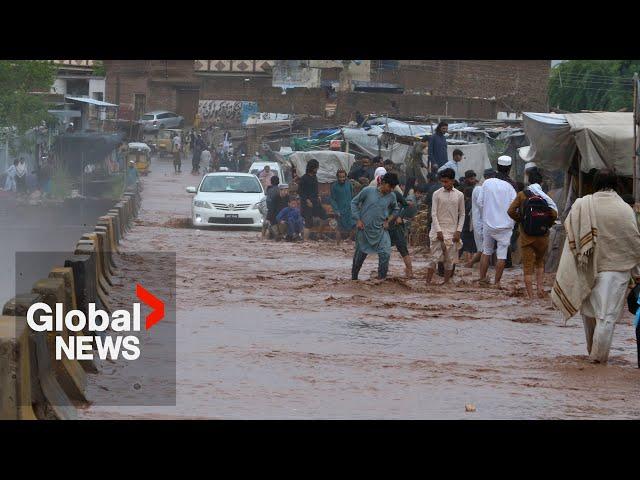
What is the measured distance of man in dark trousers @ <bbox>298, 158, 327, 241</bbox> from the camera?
1037 inches

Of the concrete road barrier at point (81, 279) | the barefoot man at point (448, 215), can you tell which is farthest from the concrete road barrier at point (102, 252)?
the barefoot man at point (448, 215)

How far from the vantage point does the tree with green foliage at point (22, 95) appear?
43031mm

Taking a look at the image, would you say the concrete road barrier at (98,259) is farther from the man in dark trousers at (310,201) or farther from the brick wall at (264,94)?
the brick wall at (264,94)

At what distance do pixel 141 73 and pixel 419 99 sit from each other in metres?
24.5

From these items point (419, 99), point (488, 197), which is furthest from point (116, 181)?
point (488, 197)

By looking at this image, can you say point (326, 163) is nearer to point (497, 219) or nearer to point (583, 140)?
point (497, 219)

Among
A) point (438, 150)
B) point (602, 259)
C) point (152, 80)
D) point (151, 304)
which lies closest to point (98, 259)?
point (151, 304)

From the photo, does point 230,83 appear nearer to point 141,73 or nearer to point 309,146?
point 141,73

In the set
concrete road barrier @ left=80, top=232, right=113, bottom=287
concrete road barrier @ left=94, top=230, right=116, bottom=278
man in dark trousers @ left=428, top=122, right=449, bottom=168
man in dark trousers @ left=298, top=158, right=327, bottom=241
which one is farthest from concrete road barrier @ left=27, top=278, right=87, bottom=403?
man in dark trousers @ left=298, top=158, right=327, bottom=241

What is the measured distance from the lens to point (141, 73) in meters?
74.8

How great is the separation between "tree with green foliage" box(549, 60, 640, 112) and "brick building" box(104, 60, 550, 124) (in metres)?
7.60

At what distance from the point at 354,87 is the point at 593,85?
22369 millimetres

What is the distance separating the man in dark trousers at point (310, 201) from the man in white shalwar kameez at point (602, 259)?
48.2ft

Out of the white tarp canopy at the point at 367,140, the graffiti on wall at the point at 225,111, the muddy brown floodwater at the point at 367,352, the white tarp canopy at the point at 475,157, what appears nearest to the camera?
the muddy brown floodwater at the point at 367,352
